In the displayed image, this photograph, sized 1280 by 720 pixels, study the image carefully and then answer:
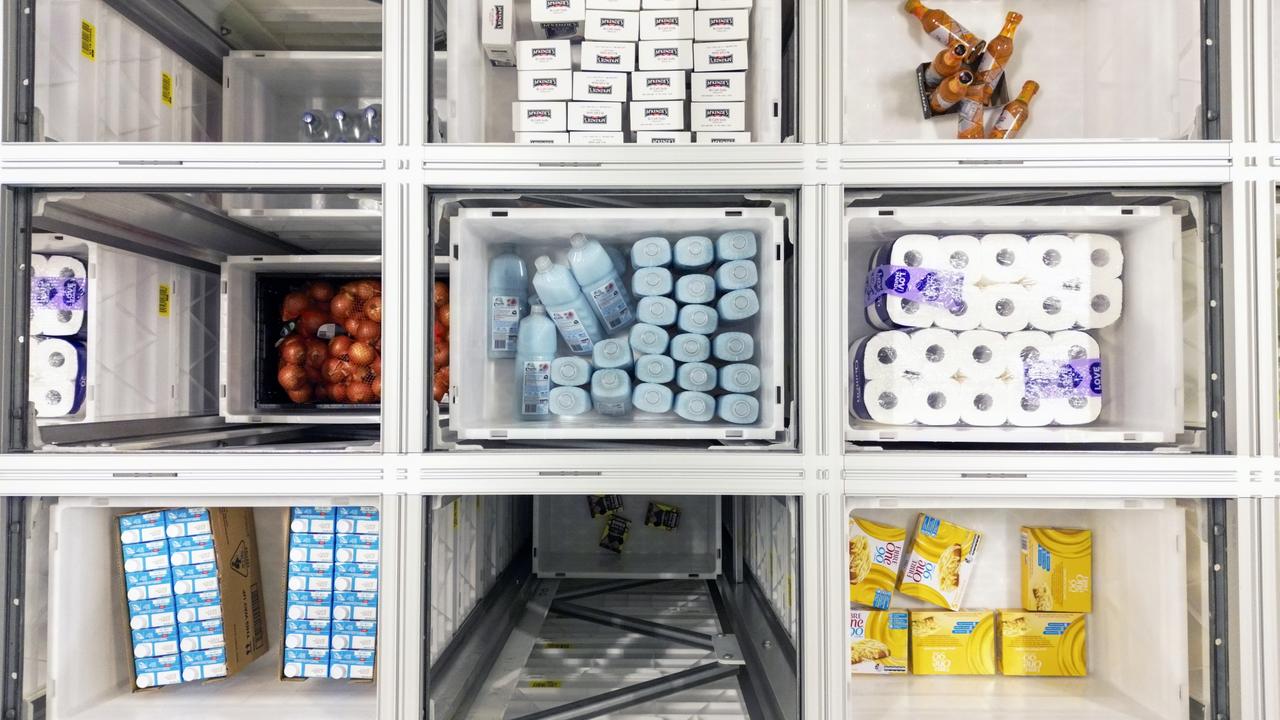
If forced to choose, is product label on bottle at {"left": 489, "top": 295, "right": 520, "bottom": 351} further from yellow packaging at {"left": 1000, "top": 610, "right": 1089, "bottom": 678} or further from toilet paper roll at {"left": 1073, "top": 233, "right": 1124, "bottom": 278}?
yellow packaging at {"left": 1000, "top": 610, "right": 1089, "bottom": 678}

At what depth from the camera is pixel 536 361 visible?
4.87 feet

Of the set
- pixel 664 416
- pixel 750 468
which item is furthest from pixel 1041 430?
pixel 664 416

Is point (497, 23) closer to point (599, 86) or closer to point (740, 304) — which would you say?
point (599, 86)

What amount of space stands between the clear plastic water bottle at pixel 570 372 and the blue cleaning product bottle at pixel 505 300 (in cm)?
15

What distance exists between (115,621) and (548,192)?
146 cm

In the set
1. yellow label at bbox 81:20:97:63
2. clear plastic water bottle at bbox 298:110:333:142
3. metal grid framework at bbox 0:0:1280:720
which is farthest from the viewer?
clear plastic water bottle at bbox 298:110:333:142

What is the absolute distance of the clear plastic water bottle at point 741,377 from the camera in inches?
53.6

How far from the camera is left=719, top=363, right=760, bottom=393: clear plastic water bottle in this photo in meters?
1.36

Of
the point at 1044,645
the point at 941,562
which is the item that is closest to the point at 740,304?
the point at 941,562

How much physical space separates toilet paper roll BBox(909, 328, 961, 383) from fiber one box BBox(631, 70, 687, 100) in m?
0.80

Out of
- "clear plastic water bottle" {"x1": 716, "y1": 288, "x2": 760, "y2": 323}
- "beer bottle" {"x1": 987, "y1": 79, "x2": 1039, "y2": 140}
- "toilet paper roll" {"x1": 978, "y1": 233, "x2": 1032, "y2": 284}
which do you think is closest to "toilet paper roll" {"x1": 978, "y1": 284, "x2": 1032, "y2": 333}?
"toilet paper roll" {"x1": 978, "y1": 233, "x2": 1032, "y2": 284}

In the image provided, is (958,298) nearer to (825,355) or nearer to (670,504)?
(825,355)

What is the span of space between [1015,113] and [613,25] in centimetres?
103

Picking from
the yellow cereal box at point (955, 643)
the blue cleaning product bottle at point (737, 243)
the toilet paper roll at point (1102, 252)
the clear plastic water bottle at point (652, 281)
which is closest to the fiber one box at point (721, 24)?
the blue cleaning product bottle at point (737, 243)
